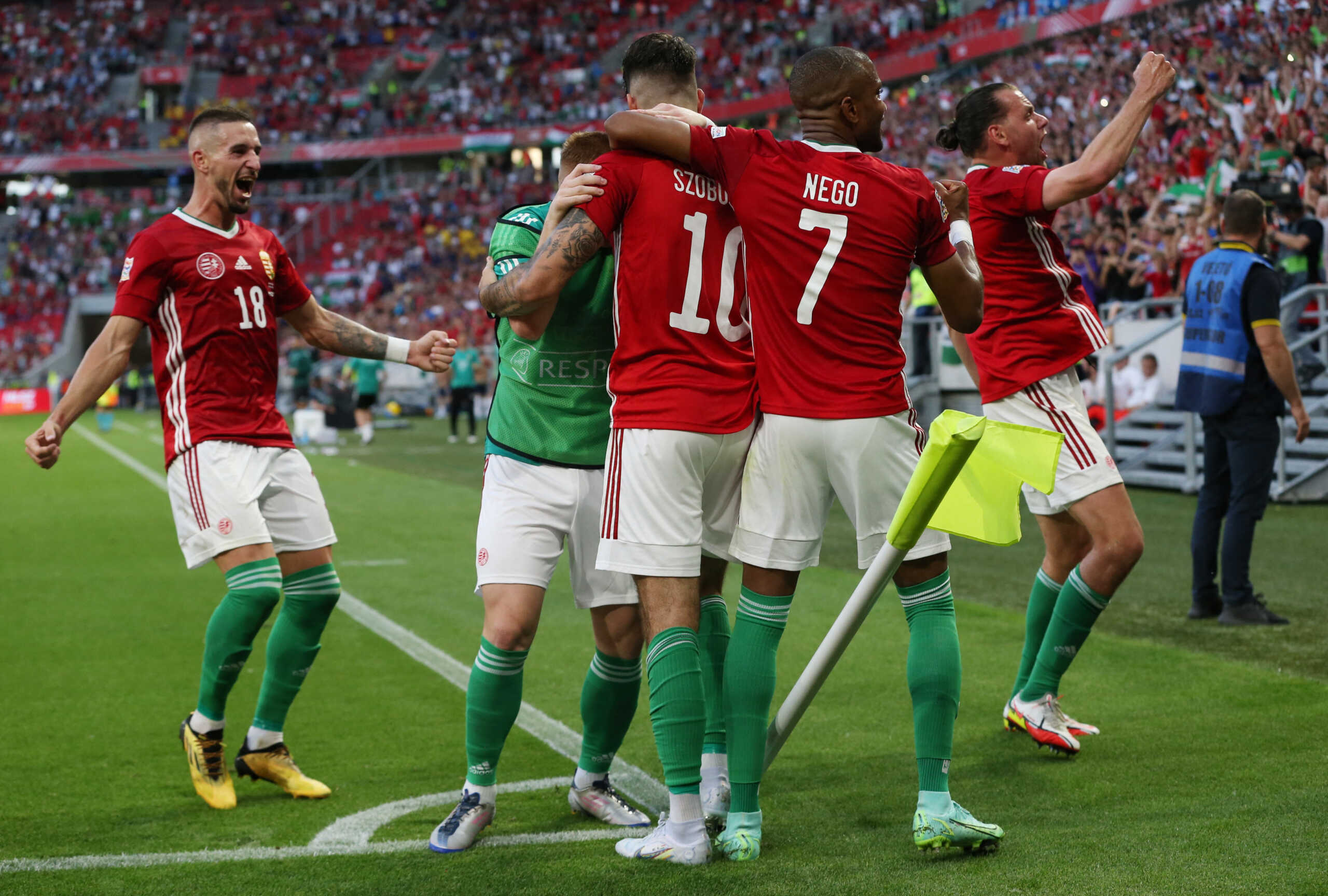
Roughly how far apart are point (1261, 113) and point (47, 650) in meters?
15.3

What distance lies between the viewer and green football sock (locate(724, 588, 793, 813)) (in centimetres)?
350

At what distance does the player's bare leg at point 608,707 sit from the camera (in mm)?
3883

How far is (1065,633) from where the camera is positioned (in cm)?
470

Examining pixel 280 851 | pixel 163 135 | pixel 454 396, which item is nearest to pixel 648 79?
pixel 280 851

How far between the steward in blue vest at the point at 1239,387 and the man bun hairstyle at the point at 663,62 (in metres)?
4.09

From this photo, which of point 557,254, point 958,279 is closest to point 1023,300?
point 958,279

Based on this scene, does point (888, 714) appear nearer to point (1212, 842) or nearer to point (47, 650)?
point (1212, 842)

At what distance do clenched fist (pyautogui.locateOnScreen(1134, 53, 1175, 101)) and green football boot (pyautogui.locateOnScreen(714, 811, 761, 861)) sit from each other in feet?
7.87

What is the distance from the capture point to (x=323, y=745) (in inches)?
195

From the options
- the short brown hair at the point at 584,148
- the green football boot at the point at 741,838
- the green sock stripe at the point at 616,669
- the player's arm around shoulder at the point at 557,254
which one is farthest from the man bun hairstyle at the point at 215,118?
the green football boot at the point at 741,838

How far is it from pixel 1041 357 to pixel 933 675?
169 cm

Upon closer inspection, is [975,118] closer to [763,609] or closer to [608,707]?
[763,609]

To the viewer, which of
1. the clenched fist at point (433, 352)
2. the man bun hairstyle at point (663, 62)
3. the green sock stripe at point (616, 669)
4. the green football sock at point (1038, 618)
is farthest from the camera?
the green football sock at point (1038, 618)

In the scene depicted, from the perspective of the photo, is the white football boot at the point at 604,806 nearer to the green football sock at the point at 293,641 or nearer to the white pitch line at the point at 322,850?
the white pitch line at the point at 322,850
